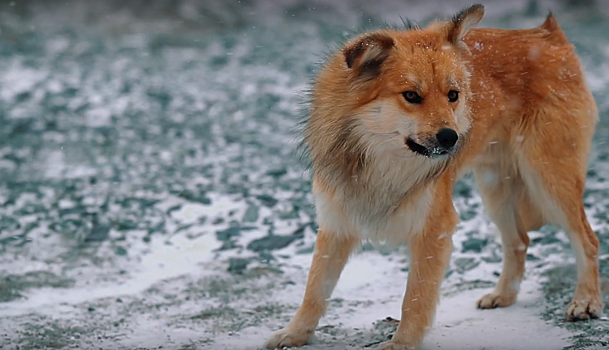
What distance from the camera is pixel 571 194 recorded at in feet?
16.0

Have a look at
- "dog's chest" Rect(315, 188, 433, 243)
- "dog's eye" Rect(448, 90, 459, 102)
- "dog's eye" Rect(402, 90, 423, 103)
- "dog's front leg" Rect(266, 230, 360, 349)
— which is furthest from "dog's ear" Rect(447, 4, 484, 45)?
"dog's front leg" Rect(266, 230, 360, 349)

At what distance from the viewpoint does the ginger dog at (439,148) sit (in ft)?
13.0

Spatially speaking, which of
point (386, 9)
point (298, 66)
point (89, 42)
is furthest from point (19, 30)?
point (386, 9)

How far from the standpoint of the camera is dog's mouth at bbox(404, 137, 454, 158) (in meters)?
3.78

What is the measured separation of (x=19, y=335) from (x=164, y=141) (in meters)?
5.06

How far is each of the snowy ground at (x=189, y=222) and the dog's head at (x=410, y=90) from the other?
91 cm

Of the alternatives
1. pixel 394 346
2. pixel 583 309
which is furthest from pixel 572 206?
pixel 394 346

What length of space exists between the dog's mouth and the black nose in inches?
1.5

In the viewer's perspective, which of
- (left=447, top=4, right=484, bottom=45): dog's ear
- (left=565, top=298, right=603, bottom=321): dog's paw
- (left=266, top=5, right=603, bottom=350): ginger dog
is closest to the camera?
(left=266, top=5, right=603, bottom=350): ginger dog

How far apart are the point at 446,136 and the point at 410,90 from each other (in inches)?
12.5

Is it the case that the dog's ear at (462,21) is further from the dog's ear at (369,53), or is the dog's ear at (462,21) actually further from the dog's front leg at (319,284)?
the dog's front leg at (319,284)

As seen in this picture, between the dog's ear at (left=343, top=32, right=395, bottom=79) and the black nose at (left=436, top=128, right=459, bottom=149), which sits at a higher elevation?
the dog's ear at (left=343, top=32, right=395, bottom=79)

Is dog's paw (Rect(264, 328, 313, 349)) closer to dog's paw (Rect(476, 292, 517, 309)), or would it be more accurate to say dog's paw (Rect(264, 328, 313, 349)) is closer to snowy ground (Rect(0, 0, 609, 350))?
snowy ground (Rect(0, 0, 609, 350))

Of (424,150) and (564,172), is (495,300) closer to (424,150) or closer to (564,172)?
(564,172)
